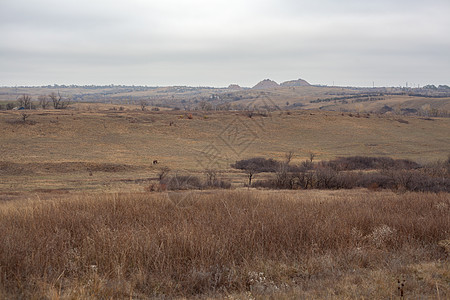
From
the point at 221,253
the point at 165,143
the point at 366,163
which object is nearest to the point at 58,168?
the point at 165,143

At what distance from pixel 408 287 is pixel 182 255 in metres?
3.56

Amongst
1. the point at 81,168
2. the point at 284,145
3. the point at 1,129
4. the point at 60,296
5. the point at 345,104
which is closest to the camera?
the point at 60,296

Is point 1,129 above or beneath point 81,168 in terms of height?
above

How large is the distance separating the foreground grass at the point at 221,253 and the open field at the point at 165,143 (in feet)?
58.2

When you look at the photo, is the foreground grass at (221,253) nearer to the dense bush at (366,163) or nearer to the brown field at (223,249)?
the brown field at (223,249)

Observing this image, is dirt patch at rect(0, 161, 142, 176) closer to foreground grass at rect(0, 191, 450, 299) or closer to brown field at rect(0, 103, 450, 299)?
brown field at rect(0, 103, 450, 299)

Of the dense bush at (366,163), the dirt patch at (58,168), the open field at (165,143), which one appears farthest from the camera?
the dense bush at (366,163)

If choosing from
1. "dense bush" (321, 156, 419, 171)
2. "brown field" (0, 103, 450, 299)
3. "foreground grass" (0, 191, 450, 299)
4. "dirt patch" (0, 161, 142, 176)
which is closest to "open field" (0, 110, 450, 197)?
"dirt patch" (0, 161, 142, 176)

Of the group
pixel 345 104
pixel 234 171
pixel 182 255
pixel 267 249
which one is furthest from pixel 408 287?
pixel 345 104

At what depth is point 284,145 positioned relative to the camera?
64.7m

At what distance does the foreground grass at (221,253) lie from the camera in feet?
17.3

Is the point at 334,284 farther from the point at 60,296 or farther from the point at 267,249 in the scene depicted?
the point at 60,296

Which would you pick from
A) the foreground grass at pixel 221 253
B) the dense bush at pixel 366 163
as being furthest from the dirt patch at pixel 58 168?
the foreground grass at pixel 221 253

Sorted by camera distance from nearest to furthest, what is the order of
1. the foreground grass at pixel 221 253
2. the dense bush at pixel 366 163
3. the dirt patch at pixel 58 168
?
the foreground grass at pixel 221 253 → the dirt patch at pixel 58 168 → the dense bush at pixel 366 163
